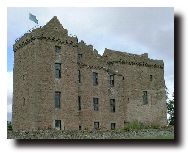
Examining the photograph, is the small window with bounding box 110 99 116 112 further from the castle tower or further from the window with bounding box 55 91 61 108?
the window with bounding box 55 91 61 108

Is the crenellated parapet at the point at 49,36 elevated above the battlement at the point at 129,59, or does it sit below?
above

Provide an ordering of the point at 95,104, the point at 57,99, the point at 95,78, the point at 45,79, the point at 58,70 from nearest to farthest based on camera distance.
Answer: the point at 45,79 → the point at 57,99 → the point at 58,70 → the point at 95,104 → the point at 95,78

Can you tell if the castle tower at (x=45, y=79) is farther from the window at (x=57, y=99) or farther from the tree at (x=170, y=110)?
the tree at (x=170, y=110)

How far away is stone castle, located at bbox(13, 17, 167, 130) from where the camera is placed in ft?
71.2

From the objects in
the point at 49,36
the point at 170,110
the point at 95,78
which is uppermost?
the point at 49,36

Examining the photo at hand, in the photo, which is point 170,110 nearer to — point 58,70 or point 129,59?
point 129,59

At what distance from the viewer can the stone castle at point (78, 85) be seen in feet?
71.2

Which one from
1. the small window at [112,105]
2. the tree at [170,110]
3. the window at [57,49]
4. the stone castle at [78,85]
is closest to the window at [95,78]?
the stone castle at [78,85]

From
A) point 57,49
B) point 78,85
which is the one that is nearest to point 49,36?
point 57,49

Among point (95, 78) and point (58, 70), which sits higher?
point (58, 70)

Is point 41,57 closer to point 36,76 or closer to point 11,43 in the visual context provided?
point 36,76

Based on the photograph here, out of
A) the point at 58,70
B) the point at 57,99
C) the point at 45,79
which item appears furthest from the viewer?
the point at 58,70

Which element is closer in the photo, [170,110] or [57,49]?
[170,110]

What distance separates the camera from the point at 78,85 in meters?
24.0
